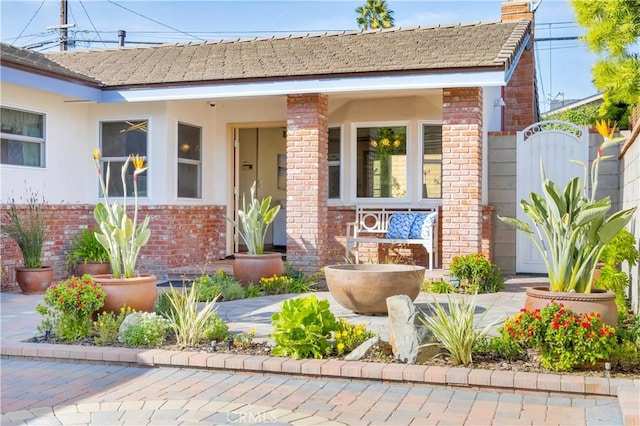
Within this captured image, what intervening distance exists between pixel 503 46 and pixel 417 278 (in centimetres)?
491

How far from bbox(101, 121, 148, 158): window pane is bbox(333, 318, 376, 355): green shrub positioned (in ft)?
24.5

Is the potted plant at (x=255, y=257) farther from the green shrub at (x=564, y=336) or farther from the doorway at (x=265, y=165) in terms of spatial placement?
the doorway at (x=265, y=165)

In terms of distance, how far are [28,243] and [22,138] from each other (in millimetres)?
1815

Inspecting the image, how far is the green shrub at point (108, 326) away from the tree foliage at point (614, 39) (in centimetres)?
680

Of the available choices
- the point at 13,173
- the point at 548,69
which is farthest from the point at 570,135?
the point at 548,69

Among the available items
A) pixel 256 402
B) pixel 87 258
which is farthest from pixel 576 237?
pixel 87 258

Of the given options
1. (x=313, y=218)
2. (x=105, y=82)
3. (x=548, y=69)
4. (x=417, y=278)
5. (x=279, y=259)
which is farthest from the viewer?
(x=548, y=69)

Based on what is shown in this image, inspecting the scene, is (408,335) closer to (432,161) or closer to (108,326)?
(108,326)

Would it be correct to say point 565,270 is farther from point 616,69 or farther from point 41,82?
point 41,82

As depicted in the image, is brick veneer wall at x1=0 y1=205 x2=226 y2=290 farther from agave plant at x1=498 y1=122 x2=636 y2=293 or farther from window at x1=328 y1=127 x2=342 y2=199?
agave plant at x1=498 y1=122 x2=636 y2=293

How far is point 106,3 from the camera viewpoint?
2825 centimetres

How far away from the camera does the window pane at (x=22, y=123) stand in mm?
10922

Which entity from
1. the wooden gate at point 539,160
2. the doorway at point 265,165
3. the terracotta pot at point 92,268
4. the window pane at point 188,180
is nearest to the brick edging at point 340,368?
the terracotta pot at point 92,268

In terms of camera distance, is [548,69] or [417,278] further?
[548,69]
